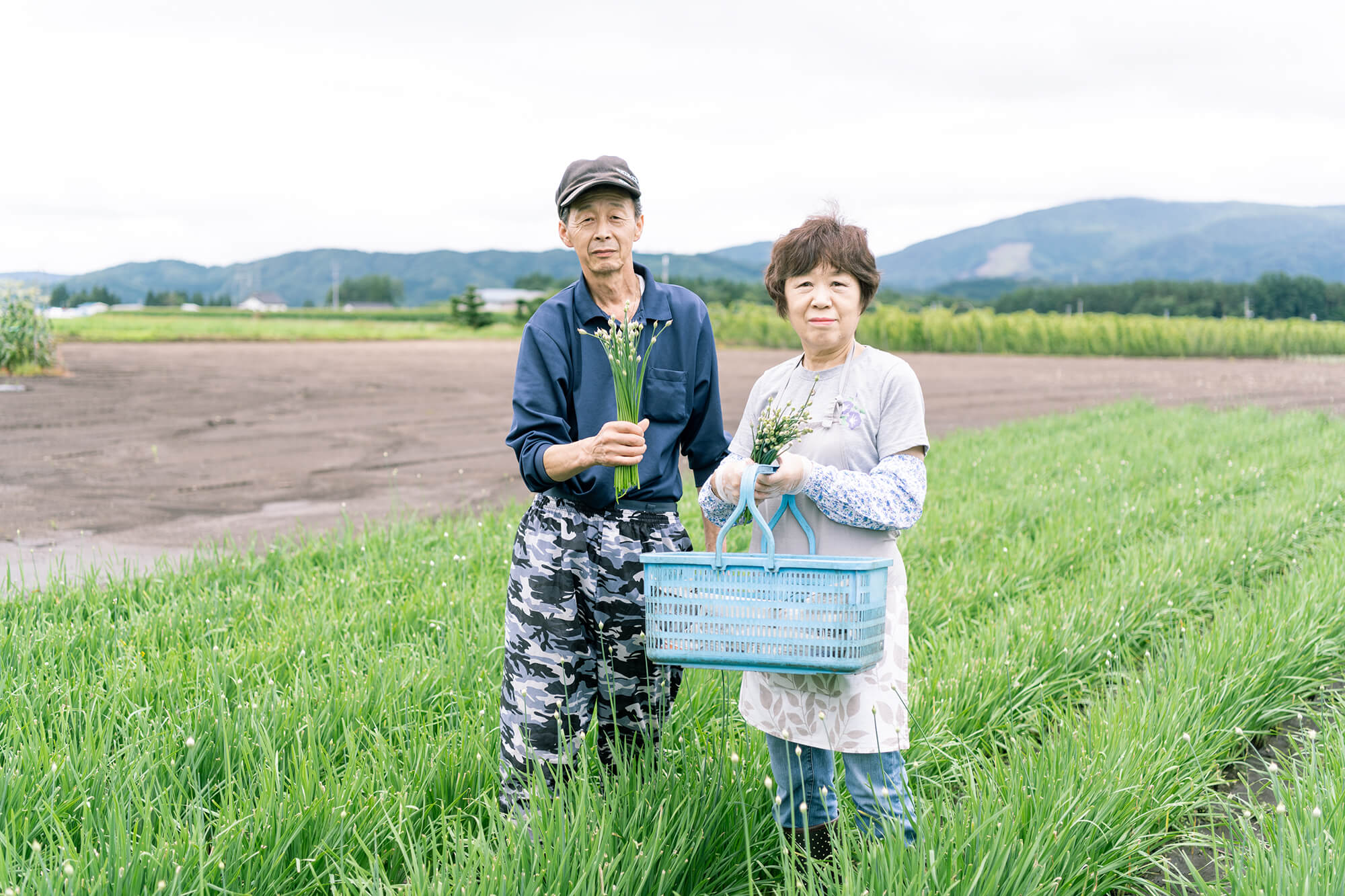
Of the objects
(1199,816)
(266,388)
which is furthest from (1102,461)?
(266,388)

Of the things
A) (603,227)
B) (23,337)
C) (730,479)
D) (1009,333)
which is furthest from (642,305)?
(1009,333)

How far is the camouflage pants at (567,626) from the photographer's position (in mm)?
2686

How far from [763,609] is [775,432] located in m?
0.46

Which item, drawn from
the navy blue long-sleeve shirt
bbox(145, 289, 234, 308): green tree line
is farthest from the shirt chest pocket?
bbox(145, 289, 234, 308): green tree line

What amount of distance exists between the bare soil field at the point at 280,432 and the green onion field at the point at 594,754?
1.52 m

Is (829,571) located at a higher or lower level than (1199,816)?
higher

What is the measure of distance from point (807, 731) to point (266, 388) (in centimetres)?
1985

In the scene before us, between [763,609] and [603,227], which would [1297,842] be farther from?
[603,227]

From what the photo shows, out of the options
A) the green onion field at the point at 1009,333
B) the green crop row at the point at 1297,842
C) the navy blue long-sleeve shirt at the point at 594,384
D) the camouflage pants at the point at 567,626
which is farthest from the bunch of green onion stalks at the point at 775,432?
the green onion field at the point at 1009,333

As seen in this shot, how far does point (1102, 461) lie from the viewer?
9367 millimetres

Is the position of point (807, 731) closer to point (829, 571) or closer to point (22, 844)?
point (829, 571)

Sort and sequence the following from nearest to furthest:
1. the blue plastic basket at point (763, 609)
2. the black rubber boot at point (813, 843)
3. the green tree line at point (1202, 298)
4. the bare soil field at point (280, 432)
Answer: the blue plastic basket at point (763, 609)
the black rubber boot at point (813, 843)
the bare soil field at point (280, 432)
the green tree line at point (1202, 298)

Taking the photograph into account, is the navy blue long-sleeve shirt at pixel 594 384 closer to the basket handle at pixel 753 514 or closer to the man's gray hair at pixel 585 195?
the man's gray hair at pixel 585 195

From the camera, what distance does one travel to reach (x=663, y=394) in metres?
2.76
